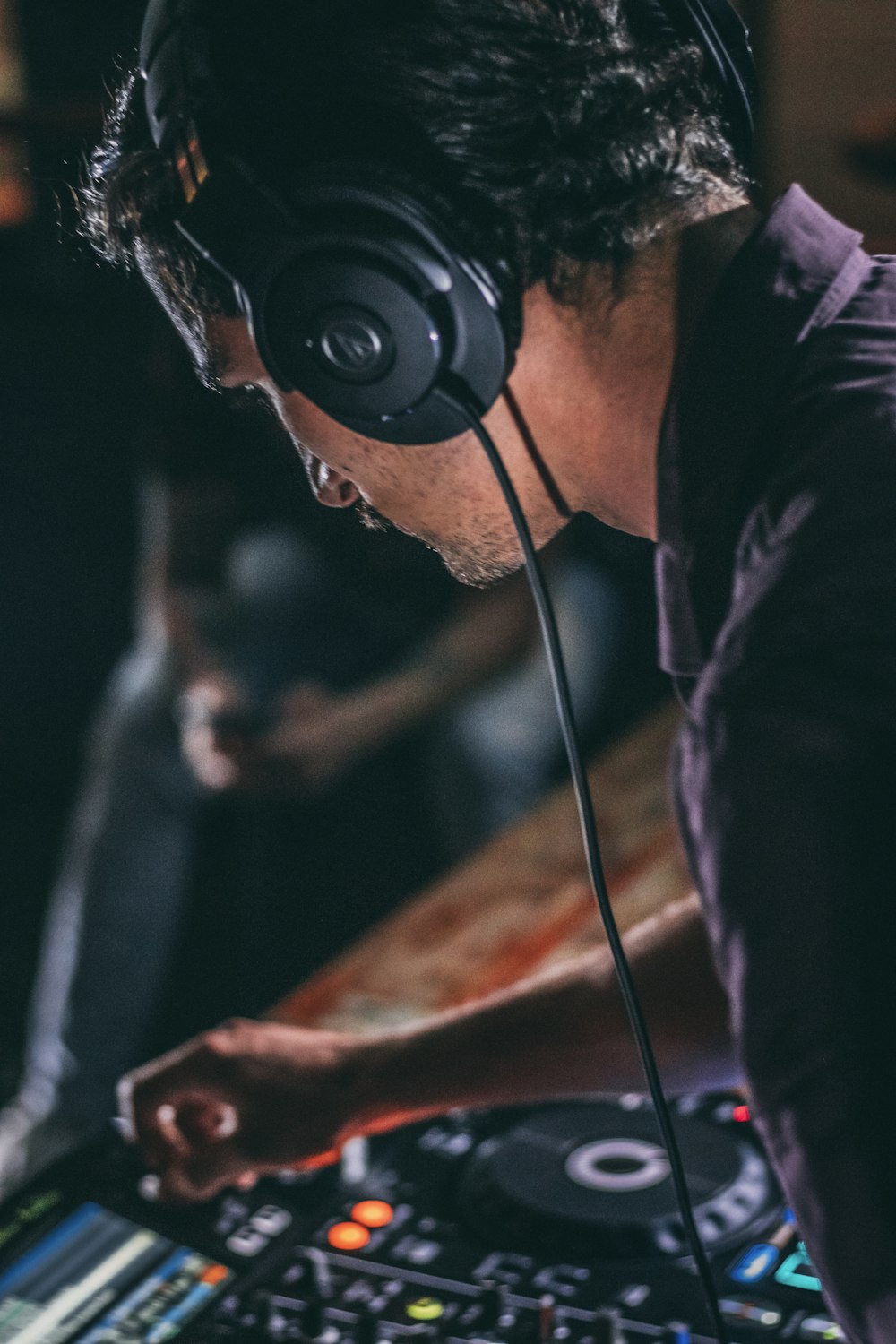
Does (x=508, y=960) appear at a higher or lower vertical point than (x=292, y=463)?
lower

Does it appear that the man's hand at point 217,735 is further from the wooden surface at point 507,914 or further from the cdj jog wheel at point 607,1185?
the cdj jog wheel at point 607,1185

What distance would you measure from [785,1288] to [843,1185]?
0.30 m

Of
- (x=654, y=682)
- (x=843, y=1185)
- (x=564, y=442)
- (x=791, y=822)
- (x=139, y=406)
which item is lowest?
(x=654, y=682)

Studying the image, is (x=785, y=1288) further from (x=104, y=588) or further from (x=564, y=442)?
(x=104, y=588)

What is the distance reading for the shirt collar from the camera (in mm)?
616

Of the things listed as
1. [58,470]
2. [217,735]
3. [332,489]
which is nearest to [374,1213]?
[332,489]

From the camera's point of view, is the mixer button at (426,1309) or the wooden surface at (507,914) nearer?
the mixer button at (426,1309)

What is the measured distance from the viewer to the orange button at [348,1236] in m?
0.81

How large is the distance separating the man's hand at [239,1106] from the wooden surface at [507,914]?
0.27 metres

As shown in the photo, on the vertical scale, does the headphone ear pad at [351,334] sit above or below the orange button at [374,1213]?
above

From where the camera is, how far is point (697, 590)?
2.13 ft

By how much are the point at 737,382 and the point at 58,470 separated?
2660mm

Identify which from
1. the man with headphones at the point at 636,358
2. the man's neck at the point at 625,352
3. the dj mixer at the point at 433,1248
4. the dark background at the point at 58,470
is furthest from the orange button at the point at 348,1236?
the dark background at the point at 58,470

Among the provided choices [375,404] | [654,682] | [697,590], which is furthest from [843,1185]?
[654,682]
